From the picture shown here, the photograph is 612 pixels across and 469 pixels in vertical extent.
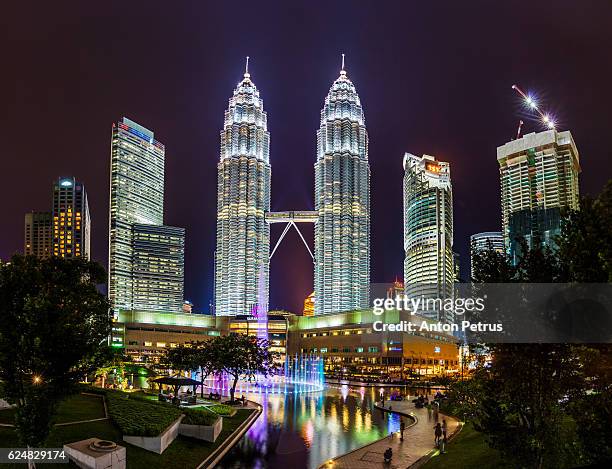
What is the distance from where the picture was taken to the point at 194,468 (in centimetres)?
2767

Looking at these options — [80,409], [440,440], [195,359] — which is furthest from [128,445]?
[195,359]

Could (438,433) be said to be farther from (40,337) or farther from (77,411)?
(40,337)

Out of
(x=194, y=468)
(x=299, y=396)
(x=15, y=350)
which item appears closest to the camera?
(x=15, y=350)

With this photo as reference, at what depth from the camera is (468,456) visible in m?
29.2

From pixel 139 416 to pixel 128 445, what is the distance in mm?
4227

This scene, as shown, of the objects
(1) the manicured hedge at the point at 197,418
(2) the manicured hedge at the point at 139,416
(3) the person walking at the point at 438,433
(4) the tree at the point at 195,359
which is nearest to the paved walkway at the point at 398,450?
(3) the person walking at the point at 438,433

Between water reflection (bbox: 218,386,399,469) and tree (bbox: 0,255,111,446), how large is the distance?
38.7 feet

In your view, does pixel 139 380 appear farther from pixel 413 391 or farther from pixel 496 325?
pixel 496 325

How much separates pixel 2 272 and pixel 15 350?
2.89 metres

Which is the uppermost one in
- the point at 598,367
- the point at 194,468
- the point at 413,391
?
the point at 598,367

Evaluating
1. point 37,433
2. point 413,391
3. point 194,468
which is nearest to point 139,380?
point 413,391

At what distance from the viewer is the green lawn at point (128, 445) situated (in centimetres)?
2491

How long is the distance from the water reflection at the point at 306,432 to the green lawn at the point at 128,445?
1755mm

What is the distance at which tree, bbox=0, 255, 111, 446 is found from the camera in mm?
20016
